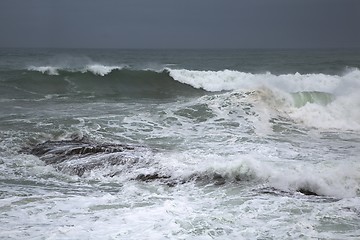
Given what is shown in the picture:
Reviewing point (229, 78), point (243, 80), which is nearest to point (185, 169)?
point (243, 80)

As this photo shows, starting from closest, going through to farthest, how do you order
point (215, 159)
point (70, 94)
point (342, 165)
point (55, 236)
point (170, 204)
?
point (55, 236)
point (170, 204)
point (342, 165)
point (215, 159)
point (70, 94)

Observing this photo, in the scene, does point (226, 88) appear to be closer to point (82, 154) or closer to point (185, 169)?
point (82, 154)

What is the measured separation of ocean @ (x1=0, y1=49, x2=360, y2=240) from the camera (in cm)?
568

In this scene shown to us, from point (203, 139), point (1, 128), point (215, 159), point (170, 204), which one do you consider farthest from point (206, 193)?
point (1, 128)

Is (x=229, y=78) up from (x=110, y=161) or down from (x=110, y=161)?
up

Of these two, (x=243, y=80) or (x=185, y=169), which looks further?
(x=243, y=80)

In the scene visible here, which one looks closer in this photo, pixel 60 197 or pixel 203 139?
pixel 60 197

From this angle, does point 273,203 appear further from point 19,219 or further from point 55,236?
point 19,219

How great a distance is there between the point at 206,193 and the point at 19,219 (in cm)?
289

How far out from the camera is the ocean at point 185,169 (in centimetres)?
568

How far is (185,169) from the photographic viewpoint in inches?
317

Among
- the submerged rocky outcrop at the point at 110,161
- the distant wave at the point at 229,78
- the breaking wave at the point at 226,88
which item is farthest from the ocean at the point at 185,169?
the distant wave at the point at 229,78

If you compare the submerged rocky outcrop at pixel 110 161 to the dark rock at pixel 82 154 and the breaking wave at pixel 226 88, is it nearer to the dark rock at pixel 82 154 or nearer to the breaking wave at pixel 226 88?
the dark rock at pixel 82 154

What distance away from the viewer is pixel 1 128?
1173cm
